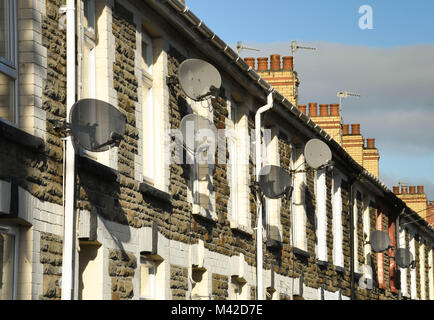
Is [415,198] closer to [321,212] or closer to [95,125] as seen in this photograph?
[321,212]

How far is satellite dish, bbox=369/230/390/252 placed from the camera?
30.4 metres

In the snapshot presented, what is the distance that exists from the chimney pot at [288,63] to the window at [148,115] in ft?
44.5

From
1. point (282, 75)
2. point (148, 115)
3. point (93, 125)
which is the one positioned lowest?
point (93, 125)

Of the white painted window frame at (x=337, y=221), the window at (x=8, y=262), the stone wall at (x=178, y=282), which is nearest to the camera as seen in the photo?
the window at (x=8, y=262)

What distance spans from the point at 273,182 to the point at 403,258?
15.3 meters

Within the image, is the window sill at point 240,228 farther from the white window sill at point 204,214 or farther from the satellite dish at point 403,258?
the satellite dish at point 403,258

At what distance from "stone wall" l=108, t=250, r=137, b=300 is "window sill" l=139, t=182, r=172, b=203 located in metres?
1.01

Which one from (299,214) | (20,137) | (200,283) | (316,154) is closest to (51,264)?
(20,137)

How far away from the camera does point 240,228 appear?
18.8 m

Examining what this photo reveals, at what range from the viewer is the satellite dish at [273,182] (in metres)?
19.5

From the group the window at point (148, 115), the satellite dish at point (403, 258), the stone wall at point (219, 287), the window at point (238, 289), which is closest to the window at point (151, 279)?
the window at point (148, 115)

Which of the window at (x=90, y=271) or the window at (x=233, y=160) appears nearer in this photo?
the window at (x=90, y=271)

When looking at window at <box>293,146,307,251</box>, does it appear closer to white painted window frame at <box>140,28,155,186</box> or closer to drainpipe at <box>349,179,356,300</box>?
drainpipe at <box>349,179,356,300</box>
